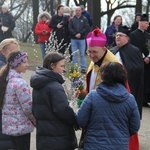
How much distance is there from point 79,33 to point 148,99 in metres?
3.35

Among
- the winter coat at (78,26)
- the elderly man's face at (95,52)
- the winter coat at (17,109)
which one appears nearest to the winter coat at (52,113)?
the winter coat at (17,109)

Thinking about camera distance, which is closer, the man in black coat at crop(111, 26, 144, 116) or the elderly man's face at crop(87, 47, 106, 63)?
the elderly man's face at crop(87, 47, 106, 63)

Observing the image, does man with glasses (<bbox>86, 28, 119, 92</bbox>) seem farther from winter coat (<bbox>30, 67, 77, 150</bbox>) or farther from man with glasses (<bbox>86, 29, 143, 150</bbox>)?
winter coat (<bbox>30, 67, 77, 150</bbox>)

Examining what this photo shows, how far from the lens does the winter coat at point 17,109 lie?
14.5ft

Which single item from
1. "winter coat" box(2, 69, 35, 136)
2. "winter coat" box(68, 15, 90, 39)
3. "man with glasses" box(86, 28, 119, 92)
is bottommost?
"winter coat" box(2, 69, 35, 136)

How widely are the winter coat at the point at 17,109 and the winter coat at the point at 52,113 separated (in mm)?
471

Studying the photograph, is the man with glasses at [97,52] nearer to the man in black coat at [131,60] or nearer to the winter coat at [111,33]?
the man in black coat at [131,60]

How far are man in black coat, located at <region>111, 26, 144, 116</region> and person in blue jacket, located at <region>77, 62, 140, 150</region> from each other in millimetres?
2194

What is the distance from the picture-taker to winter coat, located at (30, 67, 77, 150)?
384cm

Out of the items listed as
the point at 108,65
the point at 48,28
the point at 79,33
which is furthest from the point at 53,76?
the point at 48,28

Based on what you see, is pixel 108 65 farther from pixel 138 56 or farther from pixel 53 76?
pixel 138 56

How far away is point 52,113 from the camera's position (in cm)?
388

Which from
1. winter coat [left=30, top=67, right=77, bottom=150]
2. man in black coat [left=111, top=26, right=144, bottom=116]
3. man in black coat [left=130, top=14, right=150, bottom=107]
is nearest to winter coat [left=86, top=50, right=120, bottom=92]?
winter coat [left=30, top=67, right=77, bottom=150]

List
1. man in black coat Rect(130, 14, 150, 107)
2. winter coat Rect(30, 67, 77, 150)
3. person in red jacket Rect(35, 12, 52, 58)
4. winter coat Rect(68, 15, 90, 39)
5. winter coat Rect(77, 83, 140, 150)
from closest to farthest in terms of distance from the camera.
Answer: winter coat Rect(77, 83, 140, 150)
winter coat Rect(30, 67, 77, 150)
man in black coat Rect(130, 14, 150, 107)
winter coat Rect(68, 15, 90, 39)
person in red jacket Rect(35, 12, 52, 58)
